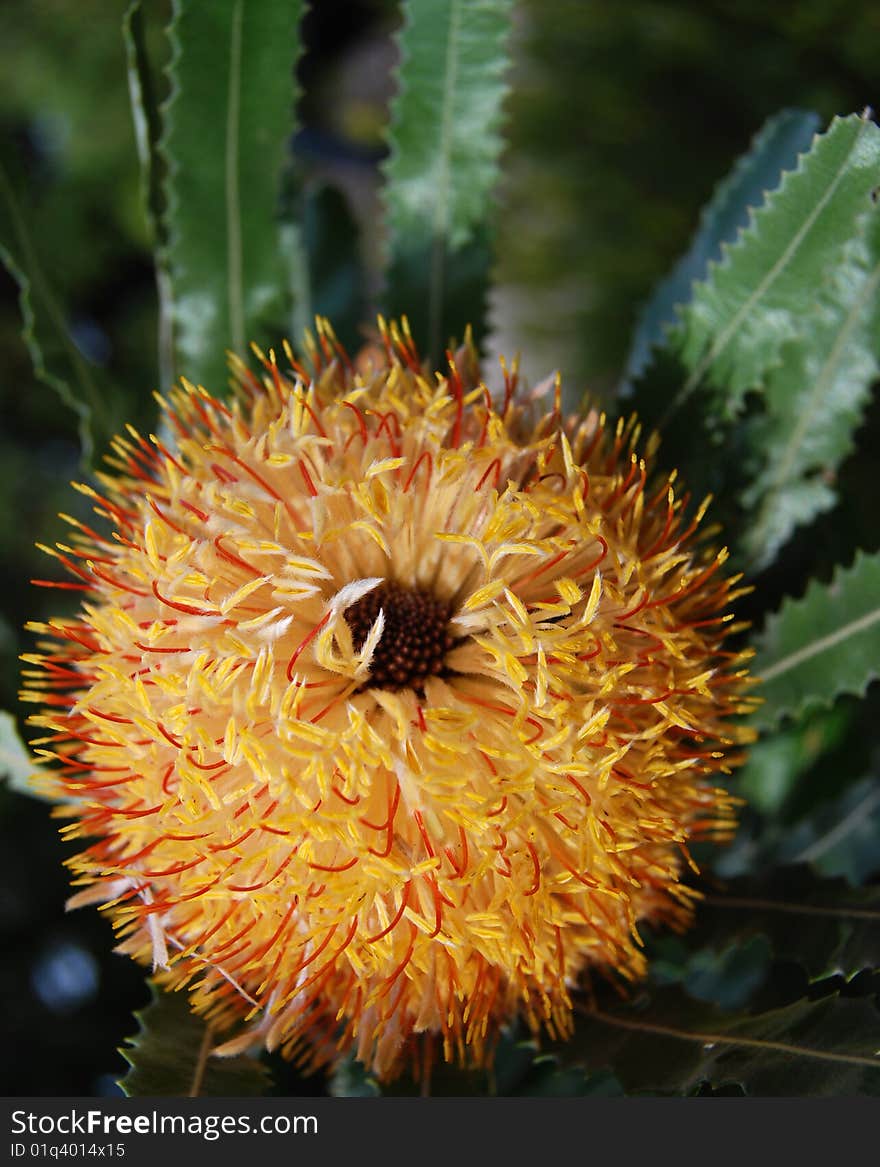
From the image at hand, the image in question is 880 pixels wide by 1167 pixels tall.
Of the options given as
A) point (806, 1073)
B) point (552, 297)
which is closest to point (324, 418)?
point (806, 1073)

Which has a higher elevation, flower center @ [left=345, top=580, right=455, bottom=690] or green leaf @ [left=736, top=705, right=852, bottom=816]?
flower center @ [left=345, top=580, right=455, bottom=690]

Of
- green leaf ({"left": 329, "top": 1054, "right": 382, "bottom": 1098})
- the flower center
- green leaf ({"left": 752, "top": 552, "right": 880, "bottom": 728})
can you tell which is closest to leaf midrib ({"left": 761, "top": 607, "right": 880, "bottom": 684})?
green leaf ({"left": 752, "top": 552, "right": 880, "bottom": 728})

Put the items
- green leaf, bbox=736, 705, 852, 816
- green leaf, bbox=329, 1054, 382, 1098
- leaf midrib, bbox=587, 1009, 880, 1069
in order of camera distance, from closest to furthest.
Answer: leaf midrib, bbox=587, 1009, 880, 1069 < green leaf, bbox=329, 1054, 382, 1098 < green leaf, bbox=736, 705, 852, 816

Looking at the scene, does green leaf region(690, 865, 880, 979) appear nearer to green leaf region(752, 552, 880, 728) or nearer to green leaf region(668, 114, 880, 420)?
green leaf region(752, 552, 880, 728)

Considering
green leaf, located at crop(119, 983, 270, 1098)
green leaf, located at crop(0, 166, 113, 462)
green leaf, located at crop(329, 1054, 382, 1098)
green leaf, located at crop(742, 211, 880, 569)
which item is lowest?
green leaf, located at crop(329, 1054, 382, 1098)

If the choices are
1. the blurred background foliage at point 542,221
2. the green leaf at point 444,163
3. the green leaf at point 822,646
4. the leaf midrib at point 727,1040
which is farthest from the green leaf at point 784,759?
the green leaf at point 444,163

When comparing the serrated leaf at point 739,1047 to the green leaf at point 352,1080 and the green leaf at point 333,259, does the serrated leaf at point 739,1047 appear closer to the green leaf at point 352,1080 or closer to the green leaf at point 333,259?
the green leaf at point 352,1080
